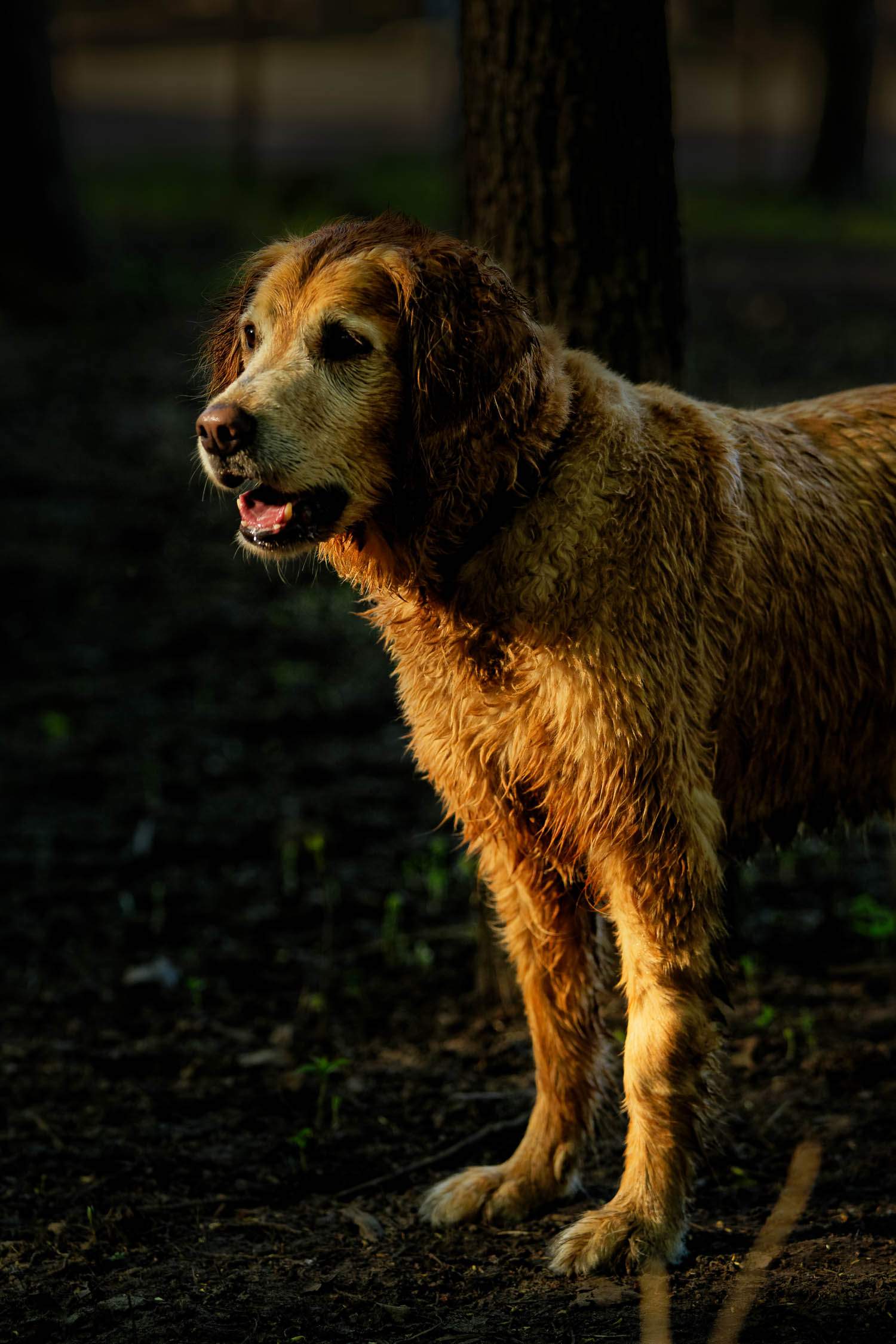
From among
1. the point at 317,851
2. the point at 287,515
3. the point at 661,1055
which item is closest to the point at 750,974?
the point at 661,1055

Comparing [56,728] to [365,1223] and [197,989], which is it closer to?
[197,989]

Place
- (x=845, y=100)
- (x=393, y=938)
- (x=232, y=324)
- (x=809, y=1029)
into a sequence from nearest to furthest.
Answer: (x=232, y=324), (x=809, y=1029), (x=393, y=938), (x=845, y=100)

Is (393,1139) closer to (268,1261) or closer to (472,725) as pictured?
(268,1261)

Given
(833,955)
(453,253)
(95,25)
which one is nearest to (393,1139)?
(833,955)

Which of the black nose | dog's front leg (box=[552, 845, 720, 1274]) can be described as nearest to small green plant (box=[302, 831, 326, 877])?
dog's front leg (box=[552, 845, 720, 1274])

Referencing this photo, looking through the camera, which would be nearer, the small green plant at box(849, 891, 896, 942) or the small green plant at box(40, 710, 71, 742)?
the small green plant at box(849, 891, 896, 942)

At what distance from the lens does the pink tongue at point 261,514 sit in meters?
3.50

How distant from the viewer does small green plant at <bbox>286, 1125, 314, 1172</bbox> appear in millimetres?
4266

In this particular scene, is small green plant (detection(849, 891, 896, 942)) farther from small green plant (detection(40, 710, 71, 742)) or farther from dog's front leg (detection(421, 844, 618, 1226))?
small green plant (detection(40, 710, 71, 742))

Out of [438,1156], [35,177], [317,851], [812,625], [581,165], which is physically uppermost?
[35,177]

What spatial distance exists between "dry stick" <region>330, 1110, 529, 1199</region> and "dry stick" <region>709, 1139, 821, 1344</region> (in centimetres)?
82

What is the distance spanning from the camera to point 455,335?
343 centimetres

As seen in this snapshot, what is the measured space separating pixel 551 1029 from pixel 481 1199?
1.59 ft

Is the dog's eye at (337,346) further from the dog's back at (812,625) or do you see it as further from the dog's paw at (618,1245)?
the dog's paw at (618,1245)
